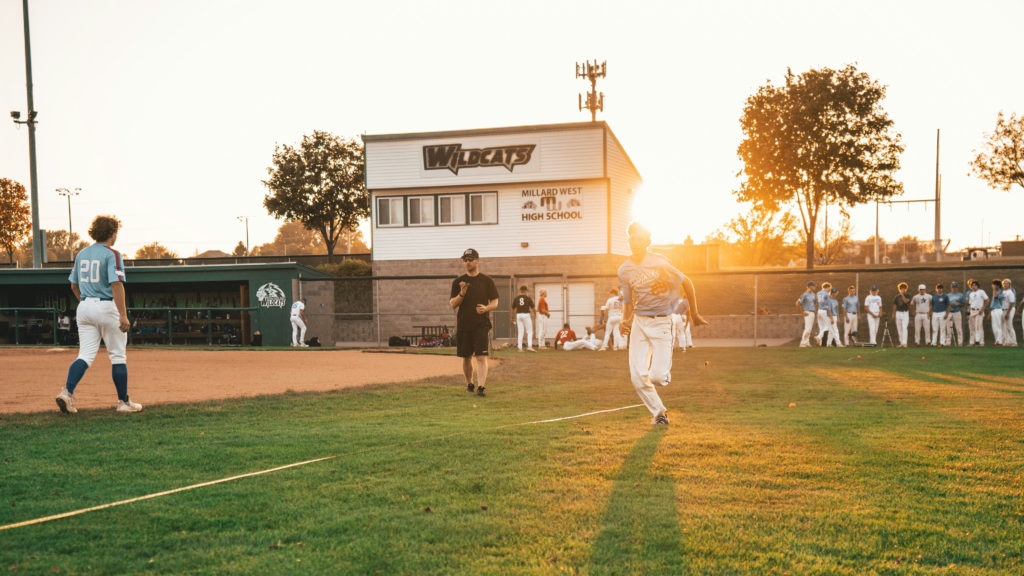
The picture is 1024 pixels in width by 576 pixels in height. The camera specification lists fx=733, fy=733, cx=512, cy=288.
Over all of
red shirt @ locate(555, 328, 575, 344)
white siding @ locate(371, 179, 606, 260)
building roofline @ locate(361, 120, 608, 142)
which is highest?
building roofline @ locate(361, 120, 608, 142)

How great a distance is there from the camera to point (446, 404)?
32.8 feet

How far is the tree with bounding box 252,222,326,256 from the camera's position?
128337 millimetres

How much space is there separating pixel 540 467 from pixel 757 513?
1.73 meters

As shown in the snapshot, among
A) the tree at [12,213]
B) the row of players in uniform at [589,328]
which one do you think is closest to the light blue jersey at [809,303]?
the row of players in uniform at [589,328]

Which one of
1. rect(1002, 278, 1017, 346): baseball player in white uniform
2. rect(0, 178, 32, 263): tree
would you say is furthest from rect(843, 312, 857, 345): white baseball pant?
rect(0, 178, 32, 263): tree

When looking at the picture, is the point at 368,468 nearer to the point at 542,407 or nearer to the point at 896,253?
the point at 542,407

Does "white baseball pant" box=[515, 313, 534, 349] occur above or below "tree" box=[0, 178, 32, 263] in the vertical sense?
below

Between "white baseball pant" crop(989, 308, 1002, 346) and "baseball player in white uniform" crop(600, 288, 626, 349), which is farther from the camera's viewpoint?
"white baseball pant" crop(989, 308, 1002, 346)

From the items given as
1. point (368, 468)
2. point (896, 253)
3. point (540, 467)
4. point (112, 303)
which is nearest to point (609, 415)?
point (540, 467)

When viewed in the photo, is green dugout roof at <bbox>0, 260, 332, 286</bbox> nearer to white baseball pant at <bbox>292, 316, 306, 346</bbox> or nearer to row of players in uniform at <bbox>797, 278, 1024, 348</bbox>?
white baseball pant at <bbox>292, 316, 306, 346</bbox>

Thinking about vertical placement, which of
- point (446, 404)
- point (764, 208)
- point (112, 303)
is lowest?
point (446, 404)

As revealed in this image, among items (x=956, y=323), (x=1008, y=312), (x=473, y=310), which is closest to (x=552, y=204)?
(x=956, y=323)

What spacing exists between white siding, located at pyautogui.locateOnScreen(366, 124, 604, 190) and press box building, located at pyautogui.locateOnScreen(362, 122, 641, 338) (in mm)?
44

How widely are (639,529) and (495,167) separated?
96.6 feet
